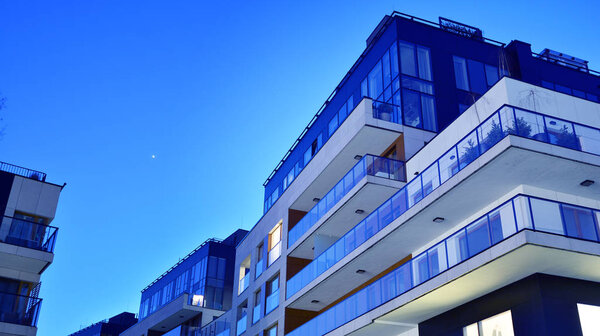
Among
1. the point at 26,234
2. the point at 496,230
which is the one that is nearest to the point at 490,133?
the point at 496,230

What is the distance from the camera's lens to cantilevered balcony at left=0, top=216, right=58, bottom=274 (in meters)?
22.8

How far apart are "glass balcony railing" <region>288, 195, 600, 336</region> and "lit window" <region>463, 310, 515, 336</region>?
6.67 ft

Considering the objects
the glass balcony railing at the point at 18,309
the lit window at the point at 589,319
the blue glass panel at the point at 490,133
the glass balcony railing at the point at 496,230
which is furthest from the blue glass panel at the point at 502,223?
the glass balcony railing at the point at 18,309

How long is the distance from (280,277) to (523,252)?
66.4 feet

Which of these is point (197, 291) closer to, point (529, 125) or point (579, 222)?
point (529, 125)

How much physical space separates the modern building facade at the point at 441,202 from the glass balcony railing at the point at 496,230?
5 cm

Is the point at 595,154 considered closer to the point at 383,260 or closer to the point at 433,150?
the point at 433,150

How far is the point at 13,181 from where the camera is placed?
957 inches

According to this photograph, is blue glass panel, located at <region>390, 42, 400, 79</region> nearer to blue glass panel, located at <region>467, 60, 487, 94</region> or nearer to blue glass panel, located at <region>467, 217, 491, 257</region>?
blue glass panel, located at <region>467, 60, 487, 94</region>

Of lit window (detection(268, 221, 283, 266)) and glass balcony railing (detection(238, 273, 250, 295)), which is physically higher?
lit window (detection(268, 221, 283, 266))

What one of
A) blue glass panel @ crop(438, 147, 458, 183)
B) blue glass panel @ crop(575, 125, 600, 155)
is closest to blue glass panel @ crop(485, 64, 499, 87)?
blue glass panel @ crop(438, 147, 458, 183)

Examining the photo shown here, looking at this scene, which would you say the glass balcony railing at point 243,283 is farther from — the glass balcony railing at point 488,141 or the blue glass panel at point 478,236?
the blue glass panel at point 478,236

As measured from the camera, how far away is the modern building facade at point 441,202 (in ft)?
57.2

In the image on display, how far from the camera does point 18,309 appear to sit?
22.9 meters
